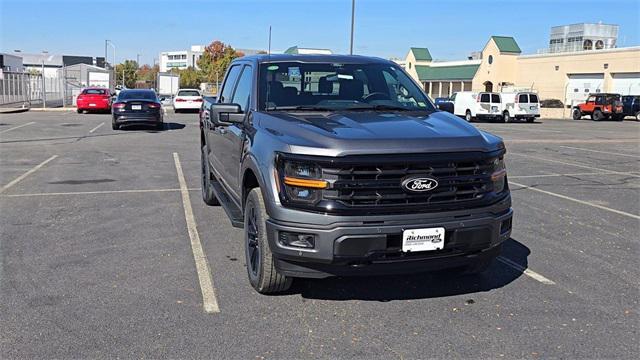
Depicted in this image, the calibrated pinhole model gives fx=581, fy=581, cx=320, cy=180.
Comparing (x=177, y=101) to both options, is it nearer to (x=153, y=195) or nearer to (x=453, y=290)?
(x=153, y=195)

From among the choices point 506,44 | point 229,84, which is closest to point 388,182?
point 229,84

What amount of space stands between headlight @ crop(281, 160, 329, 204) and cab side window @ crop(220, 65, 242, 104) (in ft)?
8.93

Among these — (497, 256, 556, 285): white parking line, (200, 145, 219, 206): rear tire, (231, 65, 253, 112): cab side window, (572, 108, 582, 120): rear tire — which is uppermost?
(231, 65, 253, 112): cab side window

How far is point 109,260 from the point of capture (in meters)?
5.47

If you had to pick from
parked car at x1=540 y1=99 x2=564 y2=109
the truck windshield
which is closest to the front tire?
the truck windshield

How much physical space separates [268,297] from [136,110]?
57.0 ft

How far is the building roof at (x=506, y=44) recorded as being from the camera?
63438mm

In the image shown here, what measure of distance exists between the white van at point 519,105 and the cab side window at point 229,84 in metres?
32.6

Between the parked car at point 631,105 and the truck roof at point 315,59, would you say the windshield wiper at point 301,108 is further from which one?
the parked car at point 631,105

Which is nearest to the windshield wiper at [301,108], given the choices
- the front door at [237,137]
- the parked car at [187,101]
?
the front door at [237,137]

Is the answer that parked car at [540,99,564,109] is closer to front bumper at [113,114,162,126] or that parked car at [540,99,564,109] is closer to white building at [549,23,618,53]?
white building at [549,23,618,53]

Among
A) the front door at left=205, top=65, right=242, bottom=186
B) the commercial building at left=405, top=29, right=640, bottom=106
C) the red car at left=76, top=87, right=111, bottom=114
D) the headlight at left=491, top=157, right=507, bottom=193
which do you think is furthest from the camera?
the commercial building at left=405, top=29, right=640, bottom=106

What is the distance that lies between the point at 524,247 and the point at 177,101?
30092 mm

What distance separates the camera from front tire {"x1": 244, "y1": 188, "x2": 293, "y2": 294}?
432cm
